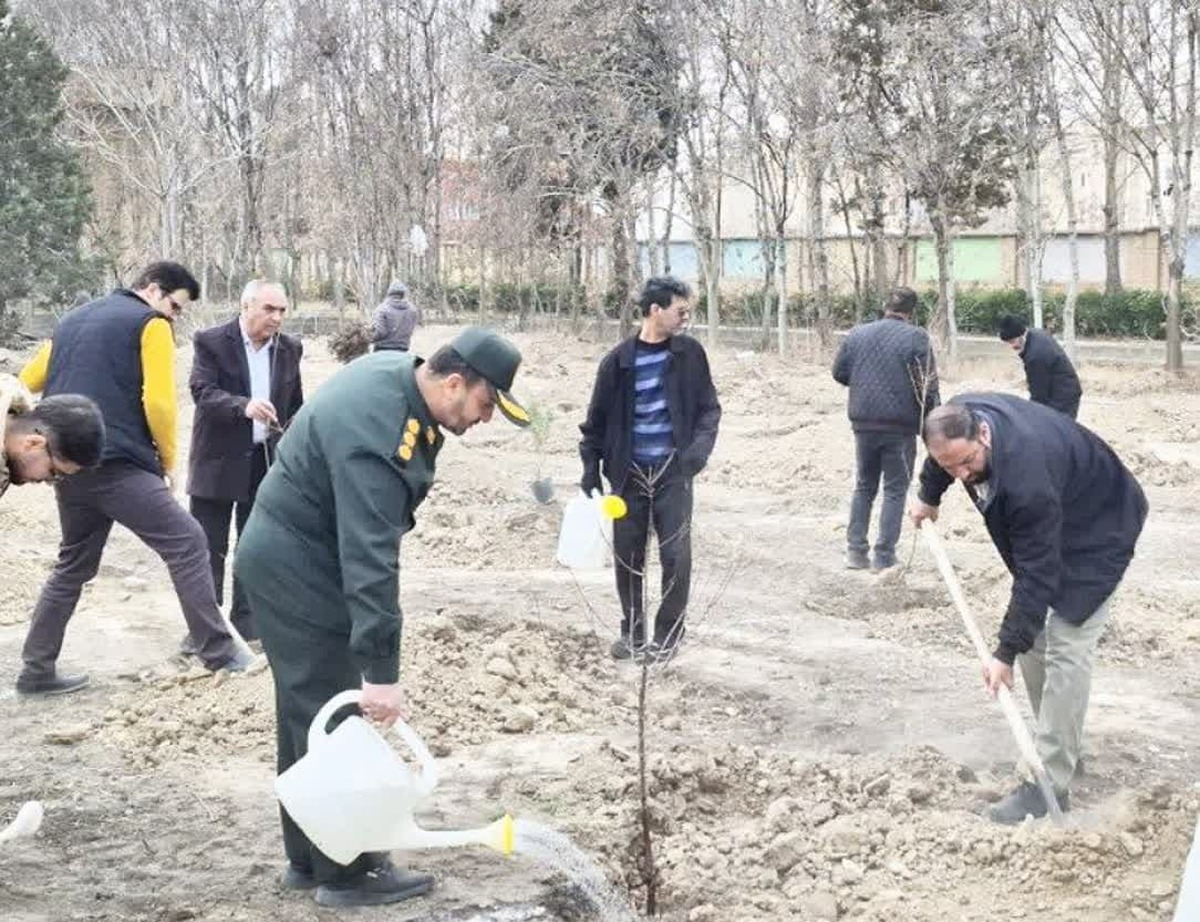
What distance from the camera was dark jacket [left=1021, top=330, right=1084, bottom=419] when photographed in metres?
8.65

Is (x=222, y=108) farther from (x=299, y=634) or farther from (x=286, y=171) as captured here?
(x=299, y=634)

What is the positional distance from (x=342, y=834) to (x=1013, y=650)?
2.03m

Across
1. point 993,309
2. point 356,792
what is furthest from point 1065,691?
point 993,309

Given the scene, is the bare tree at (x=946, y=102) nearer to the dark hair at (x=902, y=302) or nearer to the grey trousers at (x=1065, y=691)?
the dark hair at (x=902, y=302)

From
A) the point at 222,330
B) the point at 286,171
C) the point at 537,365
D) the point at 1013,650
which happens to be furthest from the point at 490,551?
the point at 286,171

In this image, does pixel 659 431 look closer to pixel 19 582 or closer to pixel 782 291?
pixel 19 582

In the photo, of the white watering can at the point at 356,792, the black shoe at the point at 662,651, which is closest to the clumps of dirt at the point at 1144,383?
the black shoe at the point at 662,651

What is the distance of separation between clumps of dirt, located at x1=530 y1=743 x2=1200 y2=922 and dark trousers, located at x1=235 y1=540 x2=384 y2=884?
1.00m

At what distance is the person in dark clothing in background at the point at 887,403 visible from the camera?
8.16 meters

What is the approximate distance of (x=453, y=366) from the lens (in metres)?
3.58

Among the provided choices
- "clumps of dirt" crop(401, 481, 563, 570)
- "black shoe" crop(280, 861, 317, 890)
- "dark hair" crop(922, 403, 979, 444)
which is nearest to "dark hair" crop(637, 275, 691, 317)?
"dark hair" crop(922, 403, 979, 444)

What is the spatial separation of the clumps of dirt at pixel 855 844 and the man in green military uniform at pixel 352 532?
80 centimetres

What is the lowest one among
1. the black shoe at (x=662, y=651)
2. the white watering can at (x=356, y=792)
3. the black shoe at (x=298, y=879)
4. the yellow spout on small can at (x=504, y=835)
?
the black shoe at (x=298, y=879)

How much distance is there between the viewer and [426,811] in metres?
4.64
